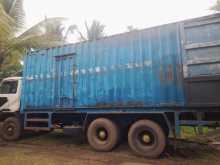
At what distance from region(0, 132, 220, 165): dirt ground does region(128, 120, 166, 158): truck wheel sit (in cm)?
22

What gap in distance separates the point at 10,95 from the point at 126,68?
5.22 m

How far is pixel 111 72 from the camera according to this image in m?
6.76

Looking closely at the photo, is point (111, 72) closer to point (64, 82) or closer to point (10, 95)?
point (64, 82)

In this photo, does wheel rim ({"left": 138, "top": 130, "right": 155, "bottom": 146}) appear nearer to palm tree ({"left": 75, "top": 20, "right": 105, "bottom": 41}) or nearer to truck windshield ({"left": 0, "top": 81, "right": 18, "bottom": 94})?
truck windshield ({"left": 0, "top": 81, "right": 18, "bottom": 94})

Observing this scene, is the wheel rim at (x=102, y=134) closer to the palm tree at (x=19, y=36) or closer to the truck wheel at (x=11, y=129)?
the truck wheel at (x=11, y=129)

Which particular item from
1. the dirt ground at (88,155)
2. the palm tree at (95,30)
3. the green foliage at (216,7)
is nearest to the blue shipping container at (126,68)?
the dirt ground at (88,155)

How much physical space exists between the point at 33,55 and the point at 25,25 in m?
5.04

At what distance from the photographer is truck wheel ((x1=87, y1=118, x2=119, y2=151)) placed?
6.45 metres

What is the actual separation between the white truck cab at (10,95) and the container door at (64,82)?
2.10 m

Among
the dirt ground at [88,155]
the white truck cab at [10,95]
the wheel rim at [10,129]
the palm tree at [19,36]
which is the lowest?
the dirt ground at [88,155]

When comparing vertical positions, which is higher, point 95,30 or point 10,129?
point 95,30

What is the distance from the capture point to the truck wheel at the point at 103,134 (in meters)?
6.45

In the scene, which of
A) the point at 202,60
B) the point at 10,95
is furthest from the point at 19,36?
the point at 202,60

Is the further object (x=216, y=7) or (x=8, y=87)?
(x=216, y=7)
